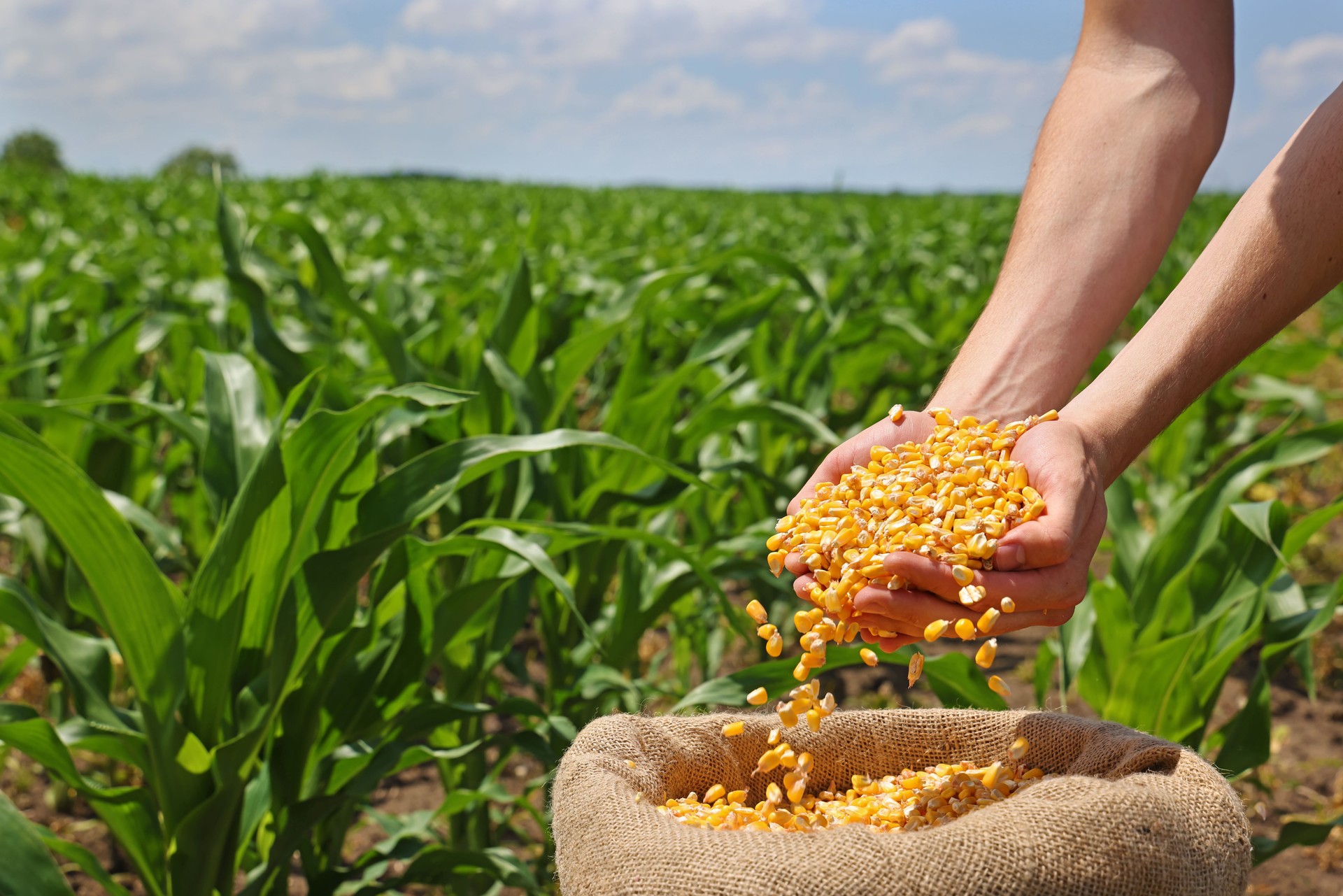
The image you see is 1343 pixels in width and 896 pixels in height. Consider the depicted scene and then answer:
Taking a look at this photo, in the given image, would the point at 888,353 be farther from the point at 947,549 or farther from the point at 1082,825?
the point at 1082,825

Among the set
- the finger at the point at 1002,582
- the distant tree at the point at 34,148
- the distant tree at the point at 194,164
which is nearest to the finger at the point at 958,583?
the finger at the point at 1002,582

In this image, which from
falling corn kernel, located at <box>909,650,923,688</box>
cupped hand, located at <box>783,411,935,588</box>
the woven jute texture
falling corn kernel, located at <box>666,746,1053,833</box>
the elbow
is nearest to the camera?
the woven jute texture

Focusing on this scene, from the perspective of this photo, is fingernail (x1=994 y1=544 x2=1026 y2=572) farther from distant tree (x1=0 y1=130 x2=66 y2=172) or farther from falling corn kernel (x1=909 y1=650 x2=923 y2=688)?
distant tree (x1=0 y1=130 x2=66 y2=172)

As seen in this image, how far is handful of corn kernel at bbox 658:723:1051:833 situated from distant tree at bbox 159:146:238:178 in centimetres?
1495

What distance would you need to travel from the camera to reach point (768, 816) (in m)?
1.05

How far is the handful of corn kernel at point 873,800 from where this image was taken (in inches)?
39.7

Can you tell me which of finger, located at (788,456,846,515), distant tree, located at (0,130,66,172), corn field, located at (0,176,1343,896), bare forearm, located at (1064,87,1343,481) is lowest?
corn field, located at (0,176,1343,896)

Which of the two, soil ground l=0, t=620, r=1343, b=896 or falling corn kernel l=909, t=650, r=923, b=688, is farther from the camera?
soil ground l=0, t=620, r=1343, b=896

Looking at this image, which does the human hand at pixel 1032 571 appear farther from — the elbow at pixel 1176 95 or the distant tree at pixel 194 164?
the distant tree at pixel 194 164

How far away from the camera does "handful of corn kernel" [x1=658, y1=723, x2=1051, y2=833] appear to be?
1.01 metres

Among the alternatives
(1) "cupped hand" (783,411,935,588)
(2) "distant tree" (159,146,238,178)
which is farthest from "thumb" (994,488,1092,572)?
(2) "distant tree" (159,146,238,178)

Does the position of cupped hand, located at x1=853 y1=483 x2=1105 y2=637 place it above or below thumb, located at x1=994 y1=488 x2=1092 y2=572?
below

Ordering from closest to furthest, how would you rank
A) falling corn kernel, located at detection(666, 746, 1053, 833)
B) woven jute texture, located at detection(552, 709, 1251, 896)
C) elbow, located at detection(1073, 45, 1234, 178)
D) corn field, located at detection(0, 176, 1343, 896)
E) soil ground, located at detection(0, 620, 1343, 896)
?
woven jute texture, located at detection(552, 709, 1251, 896) → falling corn kernel, located at detection(666, 746, 1053, 833) → corn field, located at detection(0, 176, 1343, 896) → elbow, located at detection(1073, 45, 1234, 178) → soil ground, located at detection(0, 620, 1343, 896)

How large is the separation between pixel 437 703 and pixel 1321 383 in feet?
25.8
